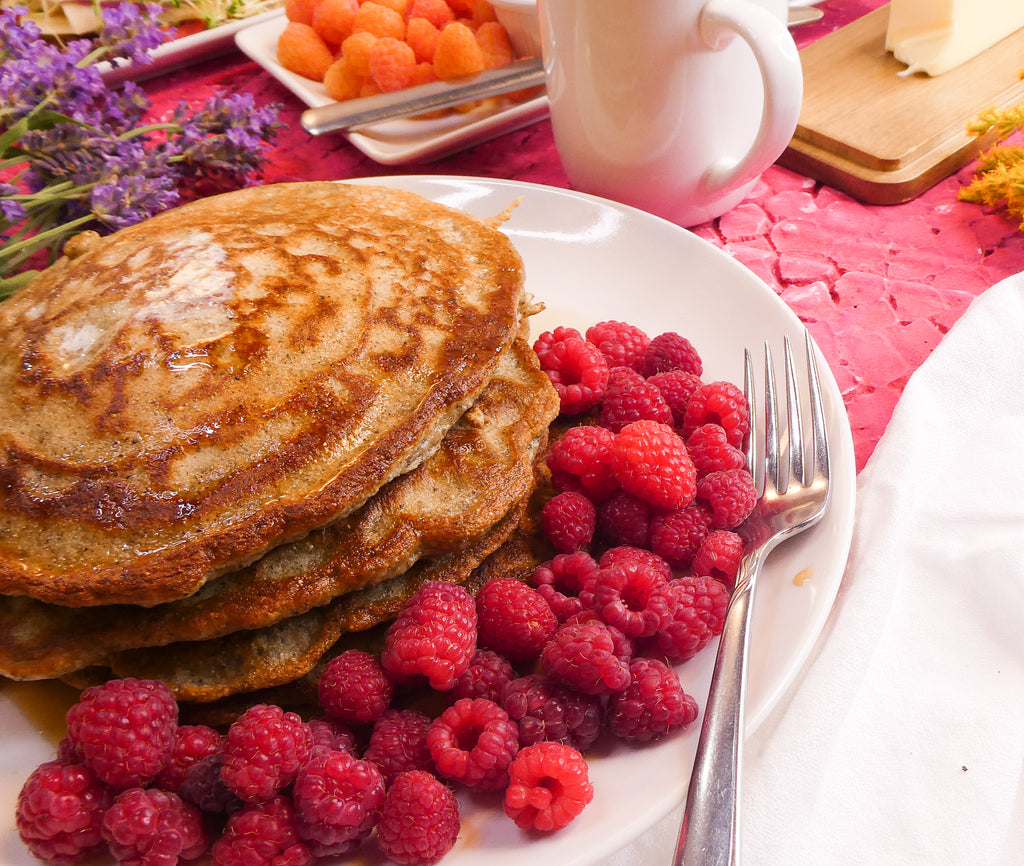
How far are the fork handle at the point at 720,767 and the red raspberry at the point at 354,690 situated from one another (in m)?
0.38

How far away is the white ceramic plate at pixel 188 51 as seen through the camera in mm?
2590

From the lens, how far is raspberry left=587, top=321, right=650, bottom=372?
1.54 metres

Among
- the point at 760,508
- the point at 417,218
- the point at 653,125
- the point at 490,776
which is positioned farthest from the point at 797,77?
the point at 490,776

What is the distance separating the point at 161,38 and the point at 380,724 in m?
1.89

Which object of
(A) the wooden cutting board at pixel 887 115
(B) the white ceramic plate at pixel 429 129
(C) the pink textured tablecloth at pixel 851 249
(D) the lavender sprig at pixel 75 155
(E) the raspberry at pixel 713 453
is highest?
(D) the lavender sprig at pixel 75 155

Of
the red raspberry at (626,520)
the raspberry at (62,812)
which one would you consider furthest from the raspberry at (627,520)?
the raspberry at (62,812)

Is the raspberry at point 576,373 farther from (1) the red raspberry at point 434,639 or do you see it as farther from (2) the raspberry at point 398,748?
(2) the raspberry at point 398,748

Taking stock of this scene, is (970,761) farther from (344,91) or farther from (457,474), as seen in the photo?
(344,91)

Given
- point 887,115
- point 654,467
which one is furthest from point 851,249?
point 654,467

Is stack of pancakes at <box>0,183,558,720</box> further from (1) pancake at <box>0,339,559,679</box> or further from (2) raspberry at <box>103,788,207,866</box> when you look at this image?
(2) raspberry at <box>103,788,207,866</box>

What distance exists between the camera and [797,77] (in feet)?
5.43

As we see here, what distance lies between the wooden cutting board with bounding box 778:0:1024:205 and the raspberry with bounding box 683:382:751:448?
963 mm

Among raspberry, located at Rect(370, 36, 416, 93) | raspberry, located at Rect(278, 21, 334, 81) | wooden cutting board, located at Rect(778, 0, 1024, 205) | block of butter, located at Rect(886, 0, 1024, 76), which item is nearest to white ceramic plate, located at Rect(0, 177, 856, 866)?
raspberry, located at Rect(370, 36, 416, 93)

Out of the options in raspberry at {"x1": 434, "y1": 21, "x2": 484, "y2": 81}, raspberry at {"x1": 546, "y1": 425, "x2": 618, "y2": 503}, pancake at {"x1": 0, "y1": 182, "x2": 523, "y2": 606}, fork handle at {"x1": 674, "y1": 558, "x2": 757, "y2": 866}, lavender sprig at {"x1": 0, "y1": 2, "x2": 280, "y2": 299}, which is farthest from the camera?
raspberry at {"x1": 434, "y1": 21, "x2": 484, "y2": 81}
